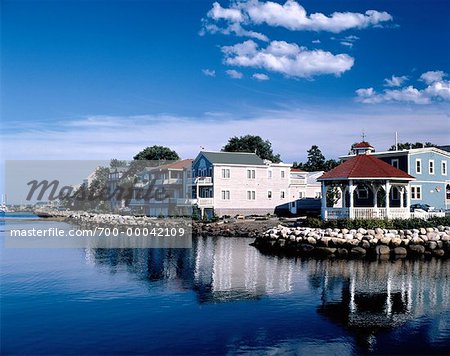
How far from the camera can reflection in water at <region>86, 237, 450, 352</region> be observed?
58.1 feet

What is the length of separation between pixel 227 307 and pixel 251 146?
7150 cm

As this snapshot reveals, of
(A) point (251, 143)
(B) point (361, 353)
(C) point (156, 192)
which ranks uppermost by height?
(A) point (251, 143)

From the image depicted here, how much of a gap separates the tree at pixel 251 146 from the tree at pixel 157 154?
10160 millimetres

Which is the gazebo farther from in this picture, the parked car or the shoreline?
the parked car

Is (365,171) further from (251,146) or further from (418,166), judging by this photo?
(251,146)

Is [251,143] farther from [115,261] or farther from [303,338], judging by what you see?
[303,338]

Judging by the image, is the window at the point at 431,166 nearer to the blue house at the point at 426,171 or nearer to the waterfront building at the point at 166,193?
the blue house at the point at 426,171

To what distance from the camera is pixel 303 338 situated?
49.4 ft

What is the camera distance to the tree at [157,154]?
90.0m

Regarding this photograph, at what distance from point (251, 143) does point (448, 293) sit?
6958cm

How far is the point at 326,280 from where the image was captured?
2348cm

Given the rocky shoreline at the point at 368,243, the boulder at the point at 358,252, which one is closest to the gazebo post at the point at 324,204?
the rocky shoreline at the point at 368,243

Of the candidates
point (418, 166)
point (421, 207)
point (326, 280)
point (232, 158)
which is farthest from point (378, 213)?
point (232, 158)

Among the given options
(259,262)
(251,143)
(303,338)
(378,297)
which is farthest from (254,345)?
(251,143)
